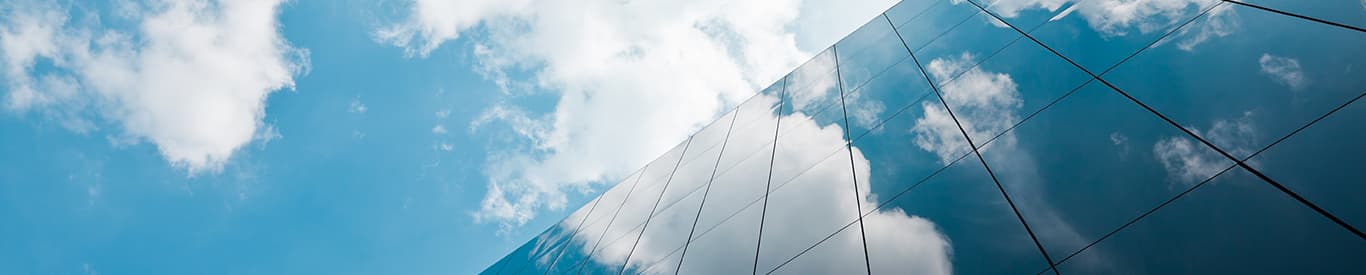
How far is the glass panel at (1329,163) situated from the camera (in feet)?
9.84

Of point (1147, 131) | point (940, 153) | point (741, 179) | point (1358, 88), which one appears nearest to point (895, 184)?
point (940, 153)

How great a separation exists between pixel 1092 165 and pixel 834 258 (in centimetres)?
205

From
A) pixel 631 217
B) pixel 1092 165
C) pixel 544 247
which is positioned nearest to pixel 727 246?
pixel 1092 165

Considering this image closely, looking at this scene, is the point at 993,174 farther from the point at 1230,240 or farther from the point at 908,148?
the point at 1230,240

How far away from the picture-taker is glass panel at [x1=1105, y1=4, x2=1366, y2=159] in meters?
3.80

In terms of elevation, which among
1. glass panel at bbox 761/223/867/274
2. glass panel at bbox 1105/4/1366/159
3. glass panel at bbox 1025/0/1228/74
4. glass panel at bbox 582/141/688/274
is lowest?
glass panel at bbox 1105/4/1366/159

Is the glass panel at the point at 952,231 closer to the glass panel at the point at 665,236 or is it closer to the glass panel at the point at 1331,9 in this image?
the glass panel at the point at 1331,9

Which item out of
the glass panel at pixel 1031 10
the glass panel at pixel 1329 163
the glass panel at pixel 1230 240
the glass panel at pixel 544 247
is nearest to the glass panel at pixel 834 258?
the glass panel at pixel 1230 240

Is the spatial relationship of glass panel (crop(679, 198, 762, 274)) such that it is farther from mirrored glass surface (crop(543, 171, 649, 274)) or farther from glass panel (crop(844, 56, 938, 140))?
mirrored glass surface (crop(543, 171, 649, 274))

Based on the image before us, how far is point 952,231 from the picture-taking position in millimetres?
4883

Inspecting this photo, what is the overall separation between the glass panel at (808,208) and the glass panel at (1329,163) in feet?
10.5

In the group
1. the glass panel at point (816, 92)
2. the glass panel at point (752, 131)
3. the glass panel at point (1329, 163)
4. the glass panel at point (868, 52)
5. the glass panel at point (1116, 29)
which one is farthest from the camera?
the glass panel at point (868, 52)

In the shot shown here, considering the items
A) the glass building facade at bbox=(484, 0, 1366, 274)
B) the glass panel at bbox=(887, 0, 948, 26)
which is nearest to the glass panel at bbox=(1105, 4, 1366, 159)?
the glass building facade at bbox=(484, 0, 1366, 274)

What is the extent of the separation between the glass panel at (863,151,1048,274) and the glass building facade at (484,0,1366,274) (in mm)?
17
